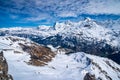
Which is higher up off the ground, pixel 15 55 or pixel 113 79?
pixel 15 55

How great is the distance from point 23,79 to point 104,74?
9387 cm

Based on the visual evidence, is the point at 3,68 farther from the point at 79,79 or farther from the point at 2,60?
the point at 79,79

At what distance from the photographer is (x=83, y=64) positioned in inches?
7569

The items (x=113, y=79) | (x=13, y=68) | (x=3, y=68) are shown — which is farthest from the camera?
(x=113, y=79)

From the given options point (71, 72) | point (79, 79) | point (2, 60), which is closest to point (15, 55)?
point (71, 72)

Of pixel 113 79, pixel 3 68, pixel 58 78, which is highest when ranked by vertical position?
pixel 3 68

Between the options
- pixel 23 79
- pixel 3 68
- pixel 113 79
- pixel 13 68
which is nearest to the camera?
pixel 3 68

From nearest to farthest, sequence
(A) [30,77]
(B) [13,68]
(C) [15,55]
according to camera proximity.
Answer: (A) [30,77]
(B) [13,68]
(C) [15,55]

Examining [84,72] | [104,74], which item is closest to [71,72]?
[84,72]

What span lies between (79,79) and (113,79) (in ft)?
189

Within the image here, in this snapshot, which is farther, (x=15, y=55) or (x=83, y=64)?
(x=83, y=64)

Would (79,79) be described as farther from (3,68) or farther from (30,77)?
(3,68)

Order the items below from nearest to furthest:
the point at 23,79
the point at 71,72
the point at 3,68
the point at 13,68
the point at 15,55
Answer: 1. the point at 3,68
2. the point at 23,79
3. the point at 13,68
4. the point at 71,72
5. the point at 15,55

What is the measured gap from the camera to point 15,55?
17400 cm
